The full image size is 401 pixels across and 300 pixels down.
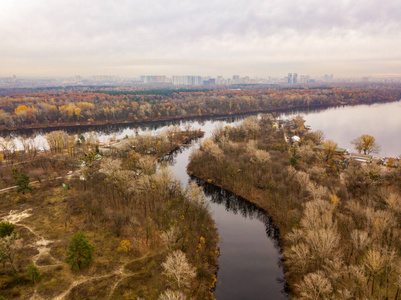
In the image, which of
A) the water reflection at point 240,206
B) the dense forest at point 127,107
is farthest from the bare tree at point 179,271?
the dense forest at point 127,107

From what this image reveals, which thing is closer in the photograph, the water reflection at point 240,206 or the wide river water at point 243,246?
the wide river water at point 243,246

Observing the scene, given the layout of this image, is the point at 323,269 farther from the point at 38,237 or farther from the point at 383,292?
the point at 38,237

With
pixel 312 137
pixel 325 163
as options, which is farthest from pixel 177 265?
pixel 312 137

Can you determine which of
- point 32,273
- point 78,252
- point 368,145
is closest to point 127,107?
point 368,145

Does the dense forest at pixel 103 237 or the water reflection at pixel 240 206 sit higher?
the dense forest at pixel 103 237

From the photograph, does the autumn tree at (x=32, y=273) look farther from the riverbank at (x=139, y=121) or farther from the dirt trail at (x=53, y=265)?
the riverbank at (x=139, y=121)

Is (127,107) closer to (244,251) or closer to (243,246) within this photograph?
(243,246)
